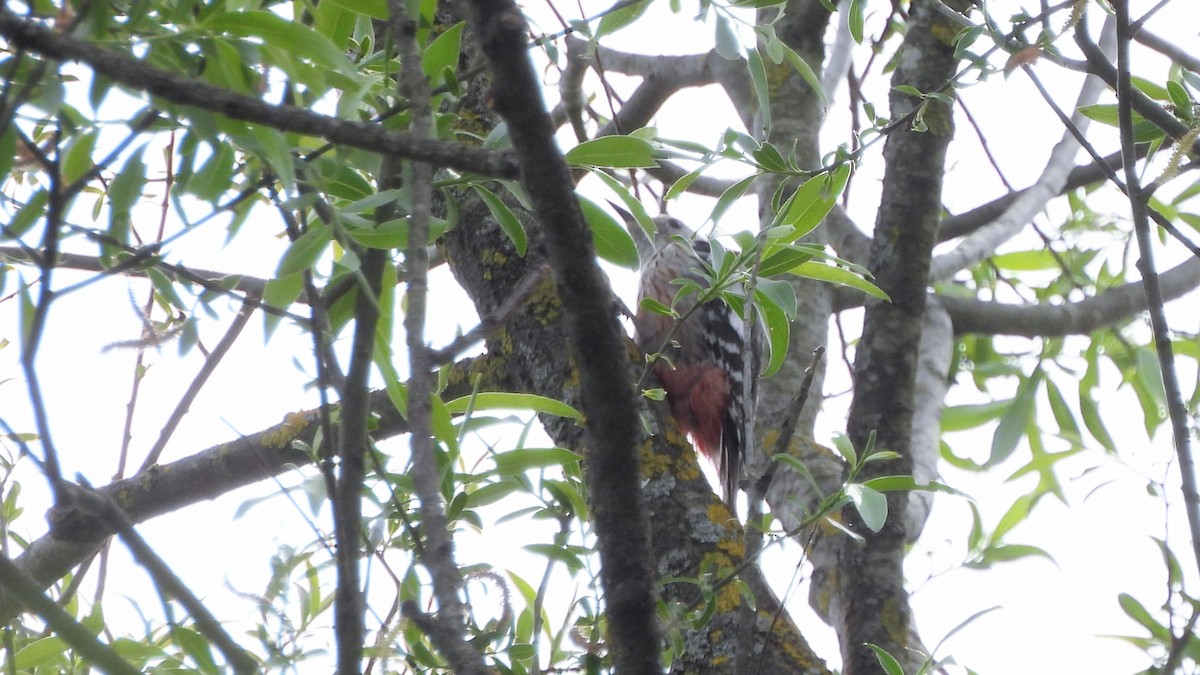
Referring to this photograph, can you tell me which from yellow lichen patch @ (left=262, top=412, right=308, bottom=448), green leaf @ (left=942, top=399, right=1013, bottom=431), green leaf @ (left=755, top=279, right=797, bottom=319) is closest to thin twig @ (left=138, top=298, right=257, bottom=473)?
yellow lichen patch @ (left=262, top=412, right=308, bottom=448)

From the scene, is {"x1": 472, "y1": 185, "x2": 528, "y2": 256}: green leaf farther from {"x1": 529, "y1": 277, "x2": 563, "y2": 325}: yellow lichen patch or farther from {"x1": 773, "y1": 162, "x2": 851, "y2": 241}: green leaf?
{"x1": 529, "y1": 277, "x2": 563, "y2": 325}: yellow lichen patch

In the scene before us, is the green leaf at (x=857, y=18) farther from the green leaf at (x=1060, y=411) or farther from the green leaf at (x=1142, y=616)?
the green leaf at (x=1060, y=411)

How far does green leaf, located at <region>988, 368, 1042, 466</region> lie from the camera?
8.66 ft

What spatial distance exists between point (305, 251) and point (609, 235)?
392mm

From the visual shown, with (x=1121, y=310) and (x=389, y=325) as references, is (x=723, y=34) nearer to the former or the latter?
(x=389, y=325)

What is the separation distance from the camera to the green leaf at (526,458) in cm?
145

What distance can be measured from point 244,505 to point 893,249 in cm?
142

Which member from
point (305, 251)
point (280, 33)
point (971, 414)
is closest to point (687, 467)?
point (305, 251)

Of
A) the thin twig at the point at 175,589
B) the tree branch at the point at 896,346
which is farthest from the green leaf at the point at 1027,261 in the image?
the thin twig at the point at 175,589

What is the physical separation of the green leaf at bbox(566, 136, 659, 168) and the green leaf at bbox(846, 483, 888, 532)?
0.54 metres

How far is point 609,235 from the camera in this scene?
1.32 meters

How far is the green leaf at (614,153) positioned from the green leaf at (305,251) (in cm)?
33

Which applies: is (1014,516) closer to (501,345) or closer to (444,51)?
(501,345)

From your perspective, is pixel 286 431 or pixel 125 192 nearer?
pixel 125 192
